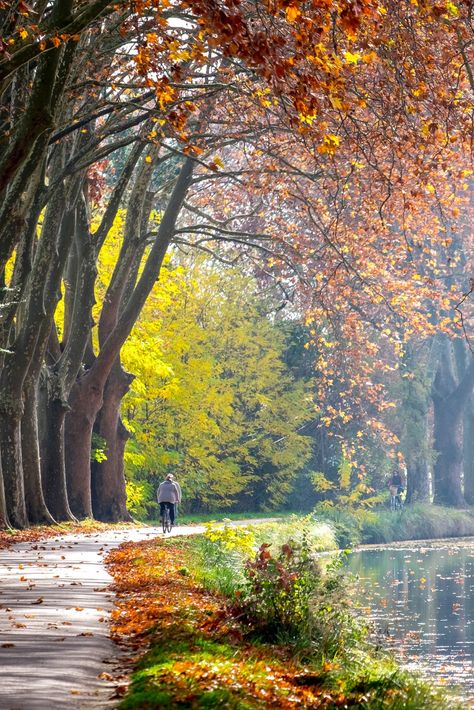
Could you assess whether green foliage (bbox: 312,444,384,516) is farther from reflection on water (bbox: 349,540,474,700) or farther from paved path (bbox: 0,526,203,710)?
paved path (bbox: 0,526,203,710)

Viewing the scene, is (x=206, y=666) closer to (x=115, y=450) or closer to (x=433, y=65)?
(x=433, y=65)

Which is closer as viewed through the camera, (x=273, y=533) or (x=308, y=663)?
(x=308, y=663)

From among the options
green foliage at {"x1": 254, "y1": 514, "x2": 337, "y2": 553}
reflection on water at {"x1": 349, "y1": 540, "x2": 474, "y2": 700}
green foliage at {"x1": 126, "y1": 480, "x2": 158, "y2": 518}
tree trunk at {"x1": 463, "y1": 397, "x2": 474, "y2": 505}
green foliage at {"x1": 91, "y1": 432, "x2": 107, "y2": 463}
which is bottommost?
reflection on water at {"x1": 349, "y1": 540, "x2": 474, "y2": 700}

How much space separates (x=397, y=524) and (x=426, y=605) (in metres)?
24.2

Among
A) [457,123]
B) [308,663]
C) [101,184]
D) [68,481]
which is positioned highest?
[101,184]

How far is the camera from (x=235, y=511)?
2138 inches

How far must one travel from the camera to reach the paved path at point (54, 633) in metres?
8.54

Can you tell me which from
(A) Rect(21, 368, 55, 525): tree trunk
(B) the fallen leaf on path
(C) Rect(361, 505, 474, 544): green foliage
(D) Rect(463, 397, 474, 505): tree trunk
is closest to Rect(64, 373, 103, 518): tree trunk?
(A) Rect(21, 368, 55, 525): tree trunk

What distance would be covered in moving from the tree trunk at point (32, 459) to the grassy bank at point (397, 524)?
16.2 meters

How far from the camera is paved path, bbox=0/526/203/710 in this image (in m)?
8.54

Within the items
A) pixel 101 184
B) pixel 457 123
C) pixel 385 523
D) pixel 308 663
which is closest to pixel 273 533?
pixel 101 184

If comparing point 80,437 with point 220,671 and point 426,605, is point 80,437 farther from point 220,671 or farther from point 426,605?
point 220,671

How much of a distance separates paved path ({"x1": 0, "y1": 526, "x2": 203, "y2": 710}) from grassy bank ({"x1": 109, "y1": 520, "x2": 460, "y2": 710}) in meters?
0.26

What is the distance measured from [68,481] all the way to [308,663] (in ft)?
77.7
